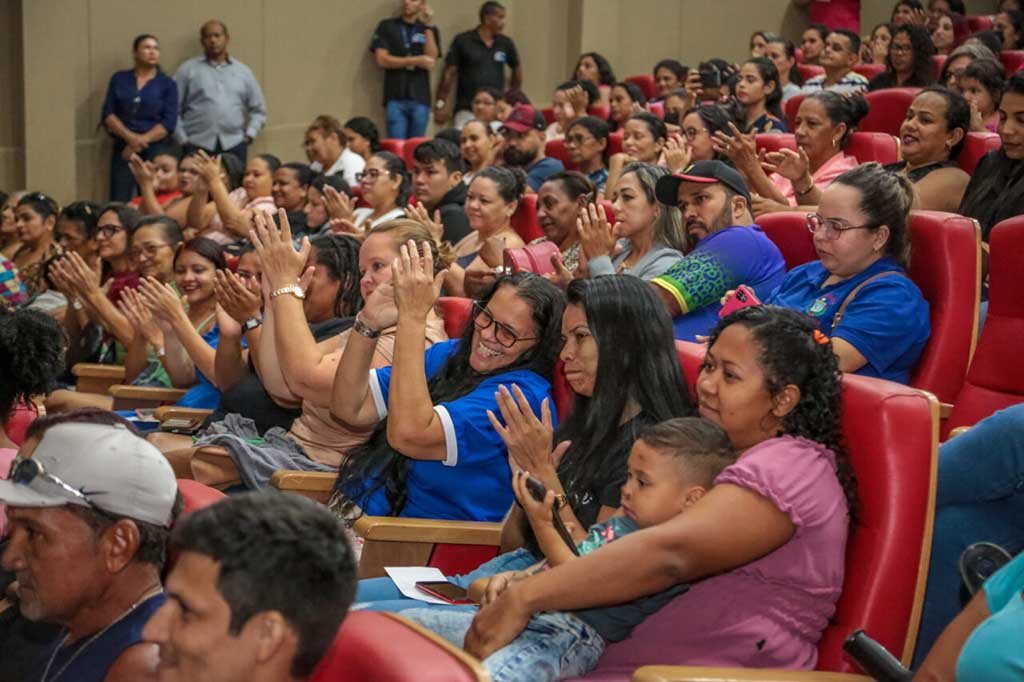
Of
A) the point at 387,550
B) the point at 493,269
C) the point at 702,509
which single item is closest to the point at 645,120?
the point at 493,269

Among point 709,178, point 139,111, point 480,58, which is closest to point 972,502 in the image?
point 709,178

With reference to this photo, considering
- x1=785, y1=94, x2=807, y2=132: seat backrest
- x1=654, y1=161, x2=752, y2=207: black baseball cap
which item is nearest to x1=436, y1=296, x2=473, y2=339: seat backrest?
x1=654, y1=161, x2=752, y2=207: black baseball cap

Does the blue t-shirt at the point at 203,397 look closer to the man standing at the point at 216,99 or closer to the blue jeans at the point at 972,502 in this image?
the blue jeans at the point at 972,502

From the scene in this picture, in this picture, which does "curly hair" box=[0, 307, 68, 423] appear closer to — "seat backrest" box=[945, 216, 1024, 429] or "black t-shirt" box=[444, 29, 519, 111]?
"seat backrest" box=[945, 216, 1024, 429]

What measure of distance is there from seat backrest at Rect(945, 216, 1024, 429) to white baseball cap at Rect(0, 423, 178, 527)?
1.71 metres

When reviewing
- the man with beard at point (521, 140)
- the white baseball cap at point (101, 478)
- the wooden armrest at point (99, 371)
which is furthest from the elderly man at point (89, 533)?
the man with beard at point (521, 140)

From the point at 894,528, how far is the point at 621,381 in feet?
1.92

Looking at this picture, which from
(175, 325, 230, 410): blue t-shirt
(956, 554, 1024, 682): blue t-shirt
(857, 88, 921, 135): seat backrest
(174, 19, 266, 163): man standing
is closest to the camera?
(956, 554, 1024, 682): blue t-shirt

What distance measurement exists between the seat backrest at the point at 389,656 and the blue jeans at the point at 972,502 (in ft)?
2.92

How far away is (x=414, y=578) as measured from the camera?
2.37m

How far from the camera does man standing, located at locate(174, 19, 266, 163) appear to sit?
28.2ft

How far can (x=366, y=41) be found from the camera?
9867 mm

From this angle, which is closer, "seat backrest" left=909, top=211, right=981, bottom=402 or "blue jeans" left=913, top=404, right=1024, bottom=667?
"blue jeans" left=913, top=404, right=1024, bottom=667

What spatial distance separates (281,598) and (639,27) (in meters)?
9.84
